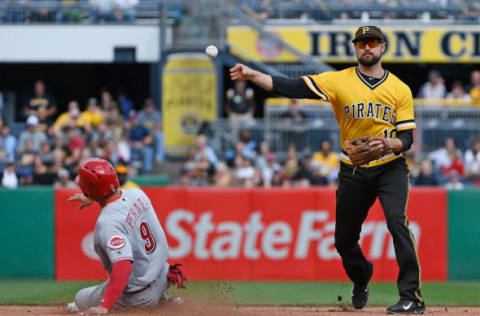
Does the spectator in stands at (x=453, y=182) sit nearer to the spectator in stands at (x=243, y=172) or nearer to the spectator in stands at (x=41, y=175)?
the spectator in stands at (x=243, y=172)

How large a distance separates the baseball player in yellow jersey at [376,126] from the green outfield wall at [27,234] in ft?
21.1

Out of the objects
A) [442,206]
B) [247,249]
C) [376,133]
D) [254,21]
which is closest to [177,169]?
[254,21]

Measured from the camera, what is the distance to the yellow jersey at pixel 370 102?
7.32 meters

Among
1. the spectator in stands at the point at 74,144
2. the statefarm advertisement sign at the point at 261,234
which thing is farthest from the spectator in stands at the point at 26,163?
the statefarm advertisement sign at the point at 261,234

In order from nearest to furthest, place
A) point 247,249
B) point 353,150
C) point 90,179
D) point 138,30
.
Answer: point 90,179 → point 353,150 → point 247,249 → point 138,30

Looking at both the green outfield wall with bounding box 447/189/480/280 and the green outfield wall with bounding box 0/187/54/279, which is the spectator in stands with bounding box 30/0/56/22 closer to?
the green outfield wall with bounding box 0/187/54/279

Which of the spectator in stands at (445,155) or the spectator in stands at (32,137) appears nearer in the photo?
the spectator in stands at (445,155)

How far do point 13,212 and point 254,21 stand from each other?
8179 millimetres

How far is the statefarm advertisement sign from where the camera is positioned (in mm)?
12734

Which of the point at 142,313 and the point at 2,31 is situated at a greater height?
the point at 2,31

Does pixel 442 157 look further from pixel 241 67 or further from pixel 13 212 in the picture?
pixel 241 67

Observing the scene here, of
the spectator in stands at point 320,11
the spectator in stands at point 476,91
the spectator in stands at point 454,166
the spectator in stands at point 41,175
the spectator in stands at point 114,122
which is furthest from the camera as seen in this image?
the spectator in stands at point 320,11

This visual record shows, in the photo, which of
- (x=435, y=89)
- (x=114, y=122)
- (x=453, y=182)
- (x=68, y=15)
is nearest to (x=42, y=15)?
(x=68, y=15)

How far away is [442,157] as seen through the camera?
1669cm
